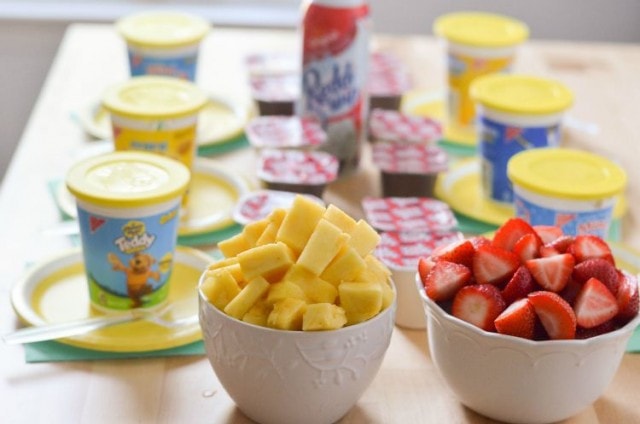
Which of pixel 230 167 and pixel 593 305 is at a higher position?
pixel 593 305

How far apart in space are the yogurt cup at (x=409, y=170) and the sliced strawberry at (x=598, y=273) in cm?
52

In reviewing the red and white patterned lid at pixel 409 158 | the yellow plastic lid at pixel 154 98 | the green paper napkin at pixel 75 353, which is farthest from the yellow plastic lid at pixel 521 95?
the green paper napkin at pixel 75 353

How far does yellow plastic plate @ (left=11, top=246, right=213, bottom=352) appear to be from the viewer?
1229 mm

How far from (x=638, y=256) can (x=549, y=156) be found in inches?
6.8

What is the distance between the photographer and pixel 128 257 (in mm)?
1272

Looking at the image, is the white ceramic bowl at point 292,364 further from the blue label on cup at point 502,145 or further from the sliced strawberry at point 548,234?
the blue label on cup at point 502,145

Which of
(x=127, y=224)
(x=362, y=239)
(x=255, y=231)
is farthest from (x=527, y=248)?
(x=127, y=224)

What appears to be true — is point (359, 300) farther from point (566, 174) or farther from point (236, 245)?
point (566, 174)

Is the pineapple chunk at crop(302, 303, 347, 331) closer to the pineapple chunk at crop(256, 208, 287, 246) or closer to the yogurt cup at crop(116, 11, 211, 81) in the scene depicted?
the pineapple chunk at crop(256, 208, 287, 246)

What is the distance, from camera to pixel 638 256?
1.45 metres

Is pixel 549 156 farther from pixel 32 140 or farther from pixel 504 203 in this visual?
pixel 32 140

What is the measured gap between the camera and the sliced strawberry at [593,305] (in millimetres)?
1063

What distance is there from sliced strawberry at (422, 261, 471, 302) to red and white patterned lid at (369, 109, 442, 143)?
0.62 metres

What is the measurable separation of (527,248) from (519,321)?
10cm
